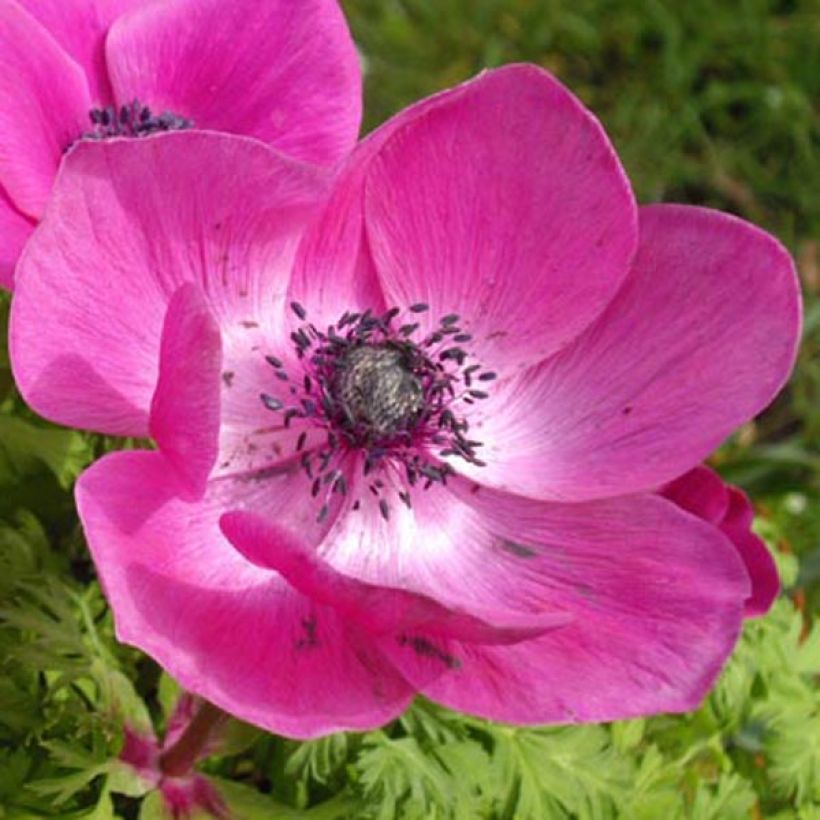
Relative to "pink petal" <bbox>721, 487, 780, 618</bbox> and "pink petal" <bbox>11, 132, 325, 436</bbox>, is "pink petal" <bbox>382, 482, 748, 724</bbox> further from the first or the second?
"pink petal" <bbox>11, 132, 325, 436</bbox>

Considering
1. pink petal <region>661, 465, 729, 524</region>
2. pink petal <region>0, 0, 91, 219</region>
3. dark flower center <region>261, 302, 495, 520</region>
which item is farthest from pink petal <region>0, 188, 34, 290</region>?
pink petal <region>661, 465, 729, 524</region>

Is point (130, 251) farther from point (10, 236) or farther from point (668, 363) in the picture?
point (668, 363)

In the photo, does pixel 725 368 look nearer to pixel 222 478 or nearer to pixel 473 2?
pixel 222 478

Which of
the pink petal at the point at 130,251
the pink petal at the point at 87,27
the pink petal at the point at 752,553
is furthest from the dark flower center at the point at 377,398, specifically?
the pink petal at the point at 87,27

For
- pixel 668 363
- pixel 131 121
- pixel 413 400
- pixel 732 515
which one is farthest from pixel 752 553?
pixel 131 121

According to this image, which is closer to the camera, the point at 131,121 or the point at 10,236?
the point at 10,236
